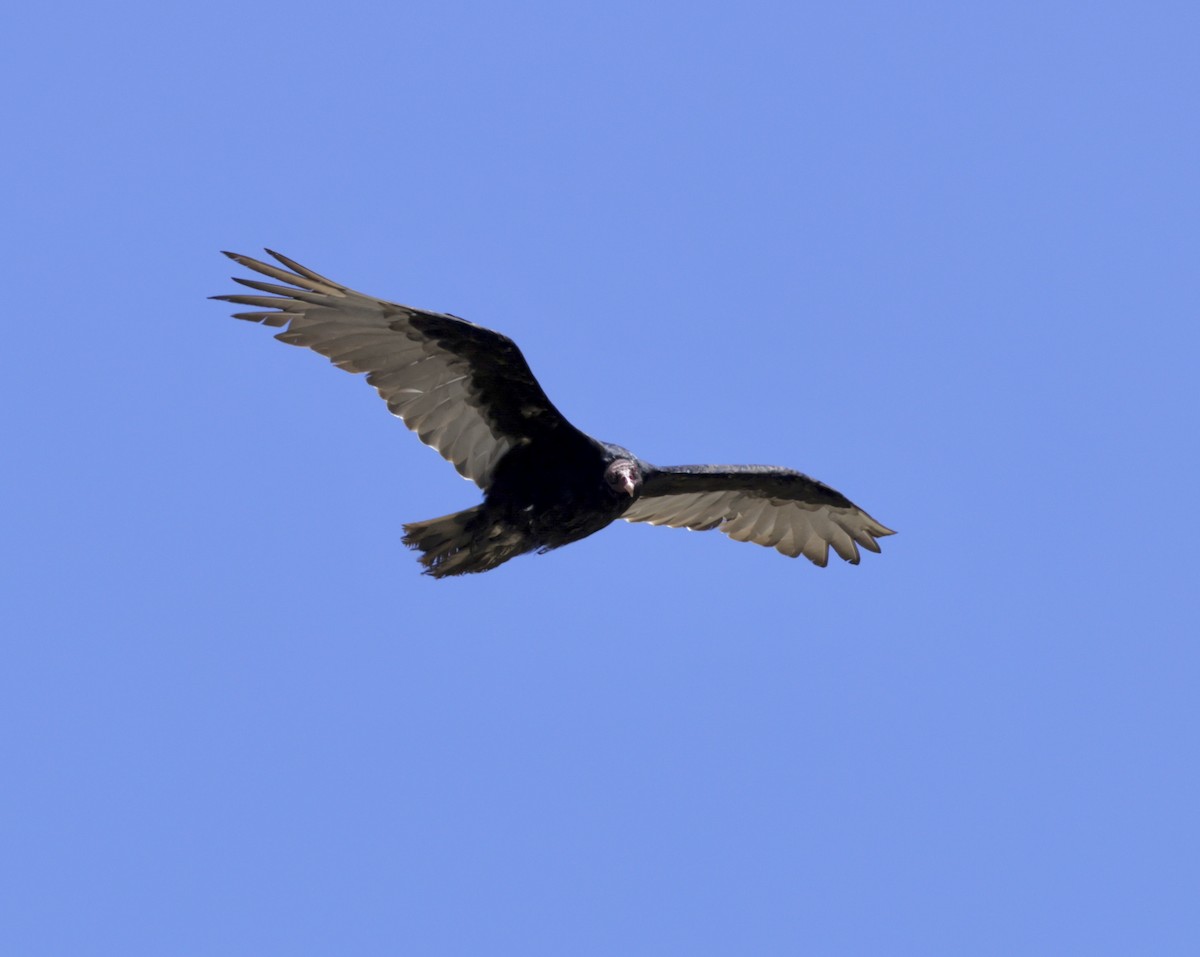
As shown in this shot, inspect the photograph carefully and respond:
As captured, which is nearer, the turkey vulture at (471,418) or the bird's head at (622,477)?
the turkey vulture at (471,418)

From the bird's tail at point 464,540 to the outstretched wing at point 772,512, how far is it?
165cm

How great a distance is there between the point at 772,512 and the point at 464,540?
3.06 meters

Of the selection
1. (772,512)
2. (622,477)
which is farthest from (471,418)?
(772,512)

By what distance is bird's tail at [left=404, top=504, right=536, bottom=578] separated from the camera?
903 cm

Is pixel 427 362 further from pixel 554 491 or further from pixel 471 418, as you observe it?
pixel 554 491

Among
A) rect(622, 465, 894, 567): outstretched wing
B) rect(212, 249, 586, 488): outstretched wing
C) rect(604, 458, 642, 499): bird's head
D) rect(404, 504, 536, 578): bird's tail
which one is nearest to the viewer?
rect(212, 249, 586, 488): outstretched wing

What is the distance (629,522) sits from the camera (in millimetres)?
11156

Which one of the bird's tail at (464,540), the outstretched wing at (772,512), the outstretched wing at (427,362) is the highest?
the outstretched wing at (772,512)

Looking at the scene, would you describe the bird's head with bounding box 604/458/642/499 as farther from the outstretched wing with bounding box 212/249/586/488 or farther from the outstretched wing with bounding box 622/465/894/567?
the outstretched wing with bounding box 622/465/894/567

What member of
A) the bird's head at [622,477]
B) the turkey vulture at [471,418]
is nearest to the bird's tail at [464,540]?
the turkey vulture at [471,418]

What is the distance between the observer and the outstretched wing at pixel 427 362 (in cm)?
879

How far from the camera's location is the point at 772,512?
1144 centimetres

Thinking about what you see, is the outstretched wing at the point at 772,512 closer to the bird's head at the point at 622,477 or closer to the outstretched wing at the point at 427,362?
the bird's head at the point at 622,477

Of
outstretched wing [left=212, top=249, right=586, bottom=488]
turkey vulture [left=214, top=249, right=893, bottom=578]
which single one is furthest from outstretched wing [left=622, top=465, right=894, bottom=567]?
outstretched wing [left=212, top=249, right=586, bottom=488]
